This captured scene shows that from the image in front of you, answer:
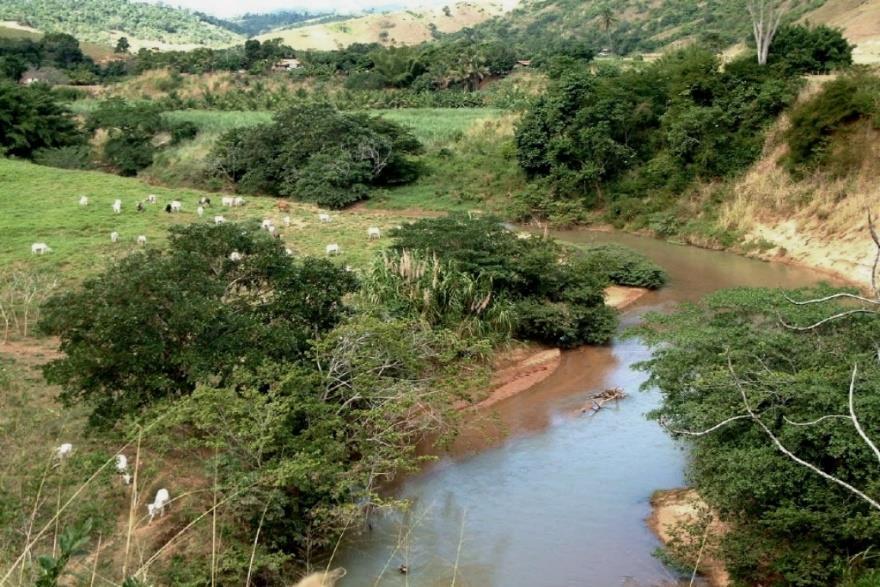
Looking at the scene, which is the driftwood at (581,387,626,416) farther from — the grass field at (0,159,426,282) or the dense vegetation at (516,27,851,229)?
the dense vegetation at (516,27,851,229)

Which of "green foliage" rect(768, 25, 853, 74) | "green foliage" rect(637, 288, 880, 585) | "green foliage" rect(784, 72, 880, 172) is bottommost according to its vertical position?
"green foliage" rect(637, 288, 880, 585)

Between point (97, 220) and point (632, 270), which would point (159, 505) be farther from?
point (97, 220)

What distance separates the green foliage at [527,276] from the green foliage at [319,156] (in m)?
12.9

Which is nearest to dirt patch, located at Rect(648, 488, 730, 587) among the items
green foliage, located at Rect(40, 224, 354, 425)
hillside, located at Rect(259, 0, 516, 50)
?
green foliage, located at Rect(40, 224, 354, 425)

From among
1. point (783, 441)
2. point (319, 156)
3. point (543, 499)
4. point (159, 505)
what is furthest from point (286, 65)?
point (783, 441)

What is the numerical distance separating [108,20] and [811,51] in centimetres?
9726

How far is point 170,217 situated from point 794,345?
1810 cm

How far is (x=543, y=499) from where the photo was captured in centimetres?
1095

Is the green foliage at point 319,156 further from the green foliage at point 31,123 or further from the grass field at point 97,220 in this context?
the green foliage at point 31,123

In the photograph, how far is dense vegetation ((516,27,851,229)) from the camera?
27.0 m

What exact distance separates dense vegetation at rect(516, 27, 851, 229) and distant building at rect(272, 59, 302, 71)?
33112 millimetres

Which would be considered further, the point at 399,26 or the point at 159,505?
the point at 399,26

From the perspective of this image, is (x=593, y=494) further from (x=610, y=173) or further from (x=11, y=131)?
(x=11, y=131)

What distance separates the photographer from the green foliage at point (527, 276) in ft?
53.7
